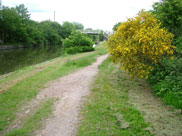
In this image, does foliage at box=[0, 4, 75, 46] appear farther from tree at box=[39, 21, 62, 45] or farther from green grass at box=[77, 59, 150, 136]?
green grass at box=[77, 59, 150, 136]

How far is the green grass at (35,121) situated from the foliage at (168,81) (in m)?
4.32

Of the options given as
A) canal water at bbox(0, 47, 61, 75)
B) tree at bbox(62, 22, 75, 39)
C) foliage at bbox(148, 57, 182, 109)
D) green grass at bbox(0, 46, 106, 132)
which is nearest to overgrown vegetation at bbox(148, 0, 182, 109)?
foliage at bbox(148, 57, 182, 109)

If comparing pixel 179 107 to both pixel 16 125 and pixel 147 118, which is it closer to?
pixel 147 118

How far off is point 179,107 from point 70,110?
12.1ft

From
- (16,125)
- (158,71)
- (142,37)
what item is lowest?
(16,125)

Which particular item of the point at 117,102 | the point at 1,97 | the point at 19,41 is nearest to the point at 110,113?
the point at 117,102

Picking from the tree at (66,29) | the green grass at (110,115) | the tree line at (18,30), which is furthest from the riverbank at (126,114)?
the tree at (66,29)

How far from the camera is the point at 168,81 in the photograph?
8.25m

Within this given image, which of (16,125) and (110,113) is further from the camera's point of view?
(110,113)

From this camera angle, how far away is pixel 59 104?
22.5ft

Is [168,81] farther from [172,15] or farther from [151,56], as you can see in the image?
[172,15]

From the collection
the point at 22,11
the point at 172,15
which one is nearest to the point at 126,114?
the point at 172,15

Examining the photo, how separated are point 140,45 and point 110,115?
3.92 m

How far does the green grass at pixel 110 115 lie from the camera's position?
497 centimetres
